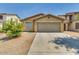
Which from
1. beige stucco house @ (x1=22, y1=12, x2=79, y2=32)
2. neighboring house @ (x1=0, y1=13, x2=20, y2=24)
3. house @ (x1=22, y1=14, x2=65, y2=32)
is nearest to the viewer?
neighboring house @ (x1=0, y1=13, x2=20, y2=24)

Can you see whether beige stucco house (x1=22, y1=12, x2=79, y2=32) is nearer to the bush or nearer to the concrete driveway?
the bush

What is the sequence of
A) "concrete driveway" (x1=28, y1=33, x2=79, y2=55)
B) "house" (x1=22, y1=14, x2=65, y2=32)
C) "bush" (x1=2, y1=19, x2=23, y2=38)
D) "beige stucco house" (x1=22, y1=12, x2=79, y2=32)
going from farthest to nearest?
"house" (x1=22, y1=14, x2=65, y2=32) < "beige stucco house" (x1=22, y1=12, x2=79, y2=32) < "bush" (x1=2, y1=19, x2=23, y2=38) < "concrete driveway" (x1=28, y1=33, x2=79, y2=55)

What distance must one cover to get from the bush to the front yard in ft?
0.79

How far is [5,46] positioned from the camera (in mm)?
6449

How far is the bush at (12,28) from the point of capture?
6.76 meters

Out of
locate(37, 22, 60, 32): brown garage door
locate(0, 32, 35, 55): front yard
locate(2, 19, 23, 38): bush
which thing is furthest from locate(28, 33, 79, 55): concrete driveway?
locate(37, 22, 60, 32): brown garage door

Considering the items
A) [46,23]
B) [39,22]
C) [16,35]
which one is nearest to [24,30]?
[16,35]

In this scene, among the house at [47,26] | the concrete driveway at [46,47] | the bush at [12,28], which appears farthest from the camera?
the house at [47,26]

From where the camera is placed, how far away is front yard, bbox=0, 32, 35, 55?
6152 mm

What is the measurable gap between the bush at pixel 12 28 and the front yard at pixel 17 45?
0.24 m

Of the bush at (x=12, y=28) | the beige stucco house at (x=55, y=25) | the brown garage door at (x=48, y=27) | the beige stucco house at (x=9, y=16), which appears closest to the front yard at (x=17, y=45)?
the bush at (x=12, y=28)

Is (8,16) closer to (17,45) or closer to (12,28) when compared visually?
(12,28)

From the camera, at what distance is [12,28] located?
7.09m

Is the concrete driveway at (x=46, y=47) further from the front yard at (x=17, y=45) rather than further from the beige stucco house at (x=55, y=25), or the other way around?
the beige stucco house at (x=55, y=25)
